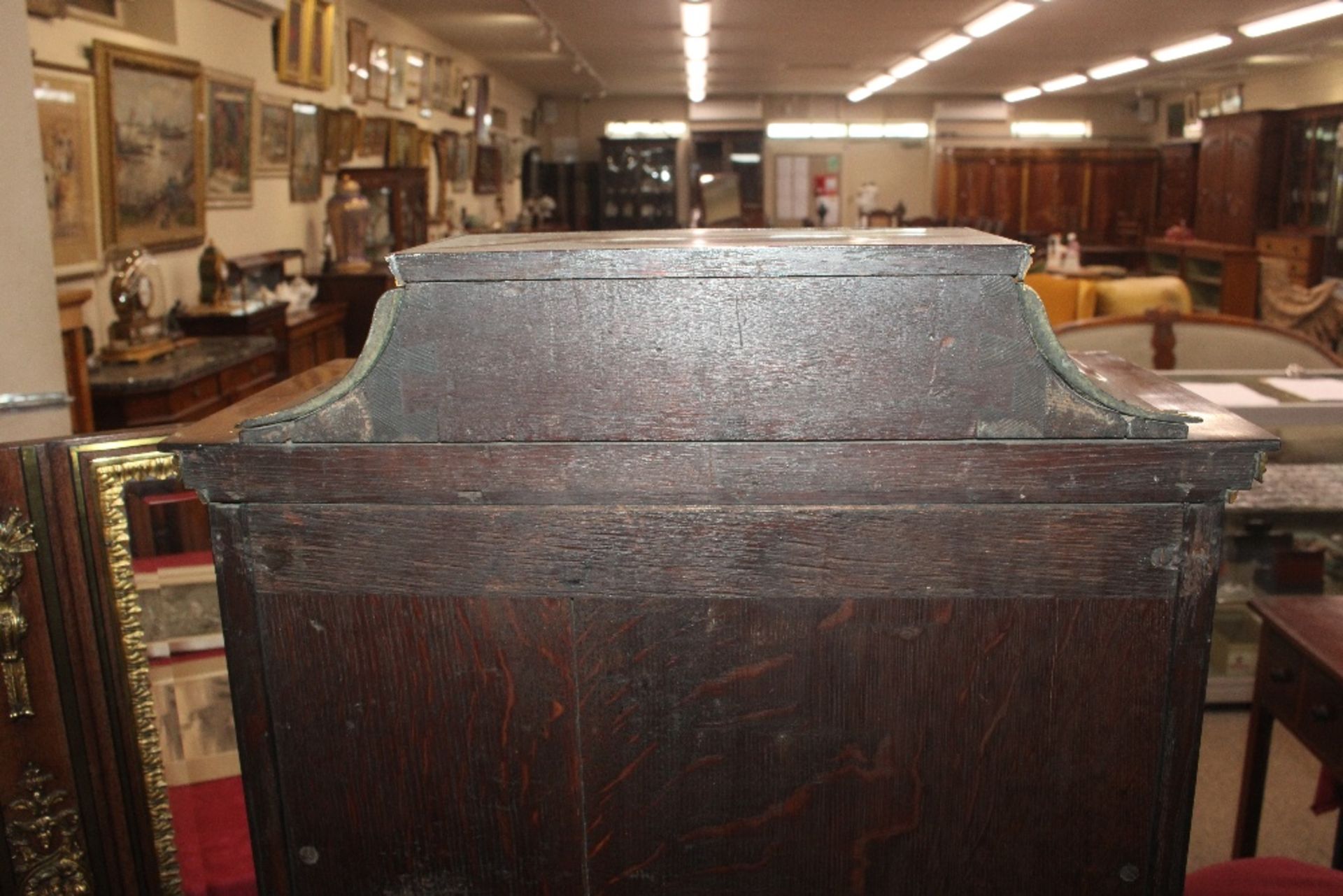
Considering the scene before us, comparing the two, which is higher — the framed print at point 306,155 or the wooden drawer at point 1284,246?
the framed print at point 306,155

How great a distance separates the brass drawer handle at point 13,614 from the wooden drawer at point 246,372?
3.56 m

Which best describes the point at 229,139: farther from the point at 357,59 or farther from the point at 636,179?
the point at 636,179

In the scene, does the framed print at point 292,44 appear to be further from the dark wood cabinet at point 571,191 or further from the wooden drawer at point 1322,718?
the dark wood cabinet at point 571,191

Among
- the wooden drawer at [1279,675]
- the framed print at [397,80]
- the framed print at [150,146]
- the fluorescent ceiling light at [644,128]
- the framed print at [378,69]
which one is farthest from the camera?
the fluorescent ceiling light at [644,128]

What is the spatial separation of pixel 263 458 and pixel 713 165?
19564mm

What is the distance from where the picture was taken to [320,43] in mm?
7871

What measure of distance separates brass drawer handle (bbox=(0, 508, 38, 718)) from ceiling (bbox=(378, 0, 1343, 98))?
8169 mm

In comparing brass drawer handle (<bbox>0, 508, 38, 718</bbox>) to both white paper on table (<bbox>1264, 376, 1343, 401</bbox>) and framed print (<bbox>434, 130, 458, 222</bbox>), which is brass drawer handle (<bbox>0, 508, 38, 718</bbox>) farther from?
framed print (<bbox>434, 130, 458, 222</bbox>)

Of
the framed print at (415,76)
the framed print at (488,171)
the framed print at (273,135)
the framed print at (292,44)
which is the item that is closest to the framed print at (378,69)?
the framed print at (415,76)

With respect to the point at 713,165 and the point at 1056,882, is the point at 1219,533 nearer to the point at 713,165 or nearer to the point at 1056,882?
the point at 1056,882

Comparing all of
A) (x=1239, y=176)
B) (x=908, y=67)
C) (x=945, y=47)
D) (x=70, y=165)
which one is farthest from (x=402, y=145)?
(x=1239, y=176)

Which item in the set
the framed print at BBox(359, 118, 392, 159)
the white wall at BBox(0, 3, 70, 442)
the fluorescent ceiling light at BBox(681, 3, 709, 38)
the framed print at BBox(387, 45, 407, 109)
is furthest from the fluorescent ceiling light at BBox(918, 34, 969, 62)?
the white wall at BBox(0, 3, 70, 442)

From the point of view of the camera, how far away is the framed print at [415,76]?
33.5 ft

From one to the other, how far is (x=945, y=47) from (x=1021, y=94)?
23.1ft
